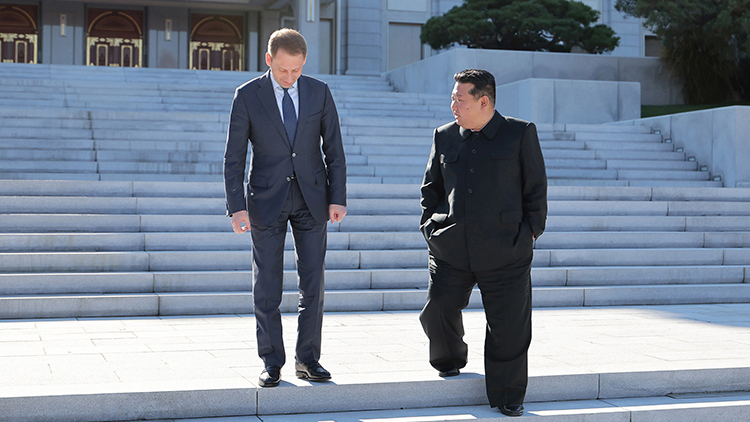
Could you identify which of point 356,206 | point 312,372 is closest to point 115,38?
point 356,206

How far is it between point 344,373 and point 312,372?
1.02 ft

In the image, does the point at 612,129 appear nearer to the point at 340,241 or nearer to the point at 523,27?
the point at 523,27

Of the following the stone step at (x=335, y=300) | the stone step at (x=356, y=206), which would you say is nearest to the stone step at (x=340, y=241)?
the stone step at (x=356, y=206)

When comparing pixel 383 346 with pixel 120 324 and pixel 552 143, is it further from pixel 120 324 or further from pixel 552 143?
pixel 552 143

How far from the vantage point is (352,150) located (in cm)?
1220

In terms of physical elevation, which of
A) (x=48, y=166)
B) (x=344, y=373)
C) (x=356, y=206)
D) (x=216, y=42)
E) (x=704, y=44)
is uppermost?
(x=216, y=42)

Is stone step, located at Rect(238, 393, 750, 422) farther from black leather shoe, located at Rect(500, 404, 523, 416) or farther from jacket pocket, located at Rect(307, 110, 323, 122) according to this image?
jacket pocket, located at Rect(307, 110, 323, 122)

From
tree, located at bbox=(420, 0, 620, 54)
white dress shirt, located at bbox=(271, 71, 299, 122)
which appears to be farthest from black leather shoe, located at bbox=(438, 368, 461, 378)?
tree, located at bbox=(420, 0, 620, 54)

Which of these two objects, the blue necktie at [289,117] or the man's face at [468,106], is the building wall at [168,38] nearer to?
the blue necktie at [289,117]

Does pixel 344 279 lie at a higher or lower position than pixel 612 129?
lower

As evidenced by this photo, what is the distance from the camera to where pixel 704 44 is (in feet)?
59.7

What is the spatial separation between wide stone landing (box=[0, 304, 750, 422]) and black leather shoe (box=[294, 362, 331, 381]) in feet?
0.23

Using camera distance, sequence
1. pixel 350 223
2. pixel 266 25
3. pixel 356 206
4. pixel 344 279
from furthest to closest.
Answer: pixel 266 25, pixel 356 206, pixel 350 223, pixel 344 279

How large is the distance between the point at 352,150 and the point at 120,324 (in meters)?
6.30
